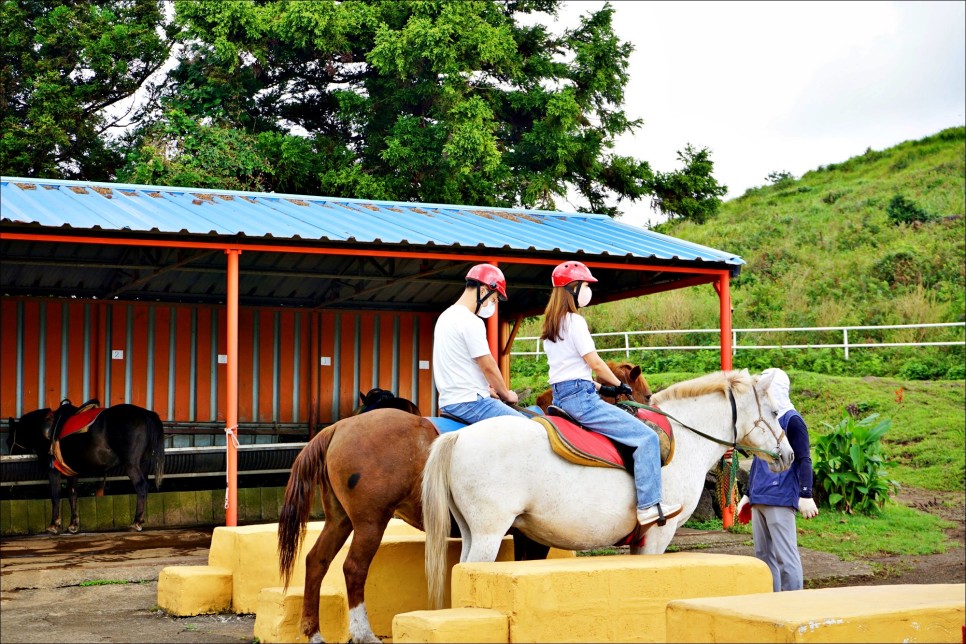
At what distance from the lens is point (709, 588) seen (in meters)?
6.27

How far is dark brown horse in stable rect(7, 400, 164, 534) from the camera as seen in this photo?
13570mm

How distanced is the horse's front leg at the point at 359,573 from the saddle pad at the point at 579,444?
1.22m

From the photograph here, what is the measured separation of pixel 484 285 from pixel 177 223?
581 centimetres

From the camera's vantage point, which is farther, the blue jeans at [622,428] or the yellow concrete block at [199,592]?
the yellow concrete block at [199,592]

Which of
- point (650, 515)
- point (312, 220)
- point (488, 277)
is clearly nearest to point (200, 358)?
point (312, 220)

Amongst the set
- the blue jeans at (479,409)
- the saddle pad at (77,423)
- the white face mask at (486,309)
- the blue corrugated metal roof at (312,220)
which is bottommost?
the saddle pad at (77,423)

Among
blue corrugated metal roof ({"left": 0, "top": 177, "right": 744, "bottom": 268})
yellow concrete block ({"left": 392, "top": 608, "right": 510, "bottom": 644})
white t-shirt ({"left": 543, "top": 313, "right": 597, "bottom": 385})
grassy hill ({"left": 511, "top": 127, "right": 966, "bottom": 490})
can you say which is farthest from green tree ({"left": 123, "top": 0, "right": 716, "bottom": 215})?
yellow concrete block ({"left": 392, "top": 608, "right": 510, "bottom": 644})

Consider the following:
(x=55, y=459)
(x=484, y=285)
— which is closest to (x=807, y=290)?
(x=55, y=459)

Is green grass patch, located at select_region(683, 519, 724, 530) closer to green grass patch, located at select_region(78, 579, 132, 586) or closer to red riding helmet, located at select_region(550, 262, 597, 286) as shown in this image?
green grass patch, located at select_region(78, 579, 132, 586)

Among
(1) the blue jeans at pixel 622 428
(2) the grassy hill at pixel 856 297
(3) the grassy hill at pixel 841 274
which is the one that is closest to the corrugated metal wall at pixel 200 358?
(2) the grassy hill at pixel 856 297

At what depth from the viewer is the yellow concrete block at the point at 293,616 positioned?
6824mm

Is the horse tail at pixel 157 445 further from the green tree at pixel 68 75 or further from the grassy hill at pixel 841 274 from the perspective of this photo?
the grassy hill at pixel 841 274

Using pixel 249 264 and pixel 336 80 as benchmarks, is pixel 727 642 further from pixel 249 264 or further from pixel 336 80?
pixel 336 80

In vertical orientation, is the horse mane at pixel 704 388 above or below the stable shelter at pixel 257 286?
below
